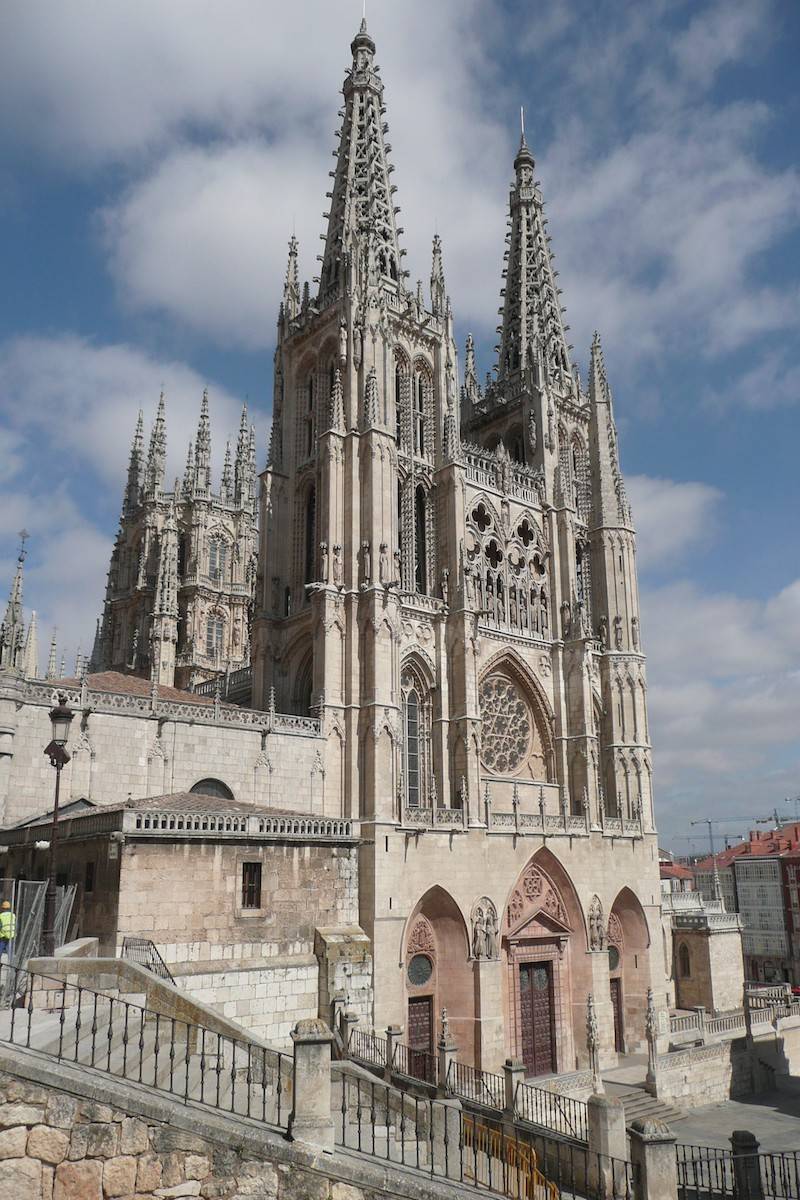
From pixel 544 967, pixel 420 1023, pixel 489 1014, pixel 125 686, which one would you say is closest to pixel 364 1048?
pixel 420 1023

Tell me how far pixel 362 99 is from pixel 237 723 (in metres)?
27.6

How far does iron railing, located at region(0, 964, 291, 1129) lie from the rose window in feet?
67.9

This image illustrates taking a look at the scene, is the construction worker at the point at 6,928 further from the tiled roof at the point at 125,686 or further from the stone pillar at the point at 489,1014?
the stone pillar at the point at 489,1014

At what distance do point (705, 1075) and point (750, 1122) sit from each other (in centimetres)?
237

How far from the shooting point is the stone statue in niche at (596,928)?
1264 inches

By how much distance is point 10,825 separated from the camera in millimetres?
22000

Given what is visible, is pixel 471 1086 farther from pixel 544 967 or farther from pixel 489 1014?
pixel 544 967

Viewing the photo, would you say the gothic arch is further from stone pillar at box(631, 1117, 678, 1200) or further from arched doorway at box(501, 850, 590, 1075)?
stone pillar at box(631, 1117, 678, 1200)

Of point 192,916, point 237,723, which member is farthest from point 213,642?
point 192,916

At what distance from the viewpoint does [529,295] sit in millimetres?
44719

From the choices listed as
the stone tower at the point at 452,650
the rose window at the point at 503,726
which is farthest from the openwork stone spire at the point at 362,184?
the rose window at the point at 503,726

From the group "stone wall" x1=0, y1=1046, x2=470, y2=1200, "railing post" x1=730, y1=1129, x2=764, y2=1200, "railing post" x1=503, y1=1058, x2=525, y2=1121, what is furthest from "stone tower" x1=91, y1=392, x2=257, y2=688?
"stone wall" x1=0, y1=1046, x2=470, y2=1200

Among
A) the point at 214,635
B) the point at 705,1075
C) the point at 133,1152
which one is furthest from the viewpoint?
the point at 214,635

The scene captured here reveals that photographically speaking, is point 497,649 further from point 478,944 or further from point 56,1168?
point 56,1168
